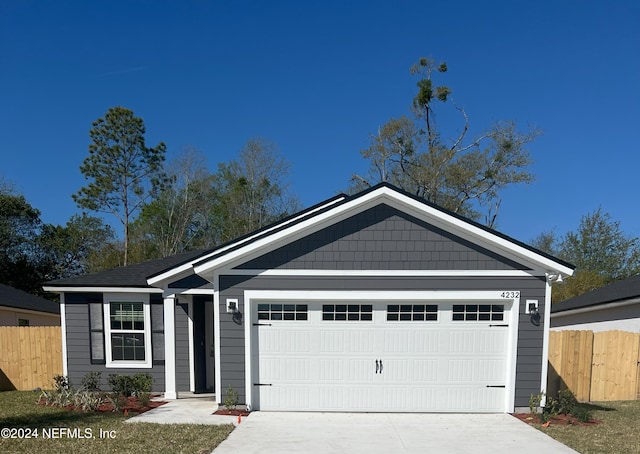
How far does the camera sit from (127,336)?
9695 mm

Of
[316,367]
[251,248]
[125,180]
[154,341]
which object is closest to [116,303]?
[154,341]

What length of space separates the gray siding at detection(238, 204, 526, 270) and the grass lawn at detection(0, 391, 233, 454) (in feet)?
10.1

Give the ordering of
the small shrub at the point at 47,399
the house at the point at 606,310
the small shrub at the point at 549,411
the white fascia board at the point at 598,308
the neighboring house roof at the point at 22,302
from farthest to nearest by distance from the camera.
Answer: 1. the neighboring house roof at the point at 22,302
2. the house at the point at 606,310
3. the white fascia board at the point at 598,308
4. the small shrub at the point at 47,399
5. the small shrub at the point at 549,411

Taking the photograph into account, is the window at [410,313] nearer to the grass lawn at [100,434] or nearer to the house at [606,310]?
the grass lawn at [100,434]

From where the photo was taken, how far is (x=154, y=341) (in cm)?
968

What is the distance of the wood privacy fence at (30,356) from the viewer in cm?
1061

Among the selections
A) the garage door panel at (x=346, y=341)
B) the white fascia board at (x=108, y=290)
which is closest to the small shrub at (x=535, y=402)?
the garage door panel at (x=346, y=341)

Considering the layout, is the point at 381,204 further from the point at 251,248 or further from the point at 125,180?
the point at 125,180

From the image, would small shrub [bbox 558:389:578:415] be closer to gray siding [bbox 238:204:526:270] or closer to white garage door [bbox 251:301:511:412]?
white garage door [bbox 251:301:511:412]

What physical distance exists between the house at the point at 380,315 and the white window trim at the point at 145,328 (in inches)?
116

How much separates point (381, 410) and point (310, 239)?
376 centimetres

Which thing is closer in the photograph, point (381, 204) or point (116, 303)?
point (381, 204)

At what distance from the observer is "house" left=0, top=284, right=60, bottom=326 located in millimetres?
13242

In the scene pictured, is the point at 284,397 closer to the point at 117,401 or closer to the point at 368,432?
the point at 368,432
